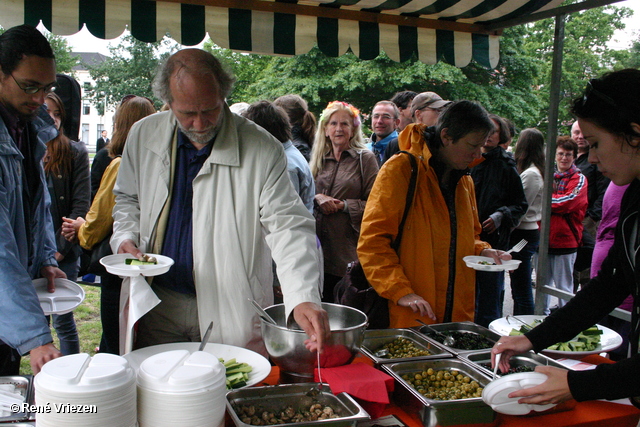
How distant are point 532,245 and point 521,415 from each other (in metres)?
3.28

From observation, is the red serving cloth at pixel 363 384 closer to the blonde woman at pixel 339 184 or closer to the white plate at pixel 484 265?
the white plate at pixel 484 265

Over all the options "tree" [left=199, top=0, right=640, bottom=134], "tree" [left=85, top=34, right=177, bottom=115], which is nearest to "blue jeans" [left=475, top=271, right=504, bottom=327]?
"tree" [left=199, top=0, right=640, bottom=134]

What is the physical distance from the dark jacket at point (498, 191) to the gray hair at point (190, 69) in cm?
256

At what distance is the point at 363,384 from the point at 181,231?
883 mm

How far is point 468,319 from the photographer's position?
2.39m


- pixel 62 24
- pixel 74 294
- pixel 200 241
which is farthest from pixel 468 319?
pixel 62 24

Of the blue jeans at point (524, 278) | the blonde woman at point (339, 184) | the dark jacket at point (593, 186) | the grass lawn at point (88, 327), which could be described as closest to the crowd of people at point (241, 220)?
the blonde woman at point (339, 184)

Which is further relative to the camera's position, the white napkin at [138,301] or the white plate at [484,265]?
the white plate at [484,265]

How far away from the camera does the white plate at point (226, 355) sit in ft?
4.97

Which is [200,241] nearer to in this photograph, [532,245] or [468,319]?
[468,319]

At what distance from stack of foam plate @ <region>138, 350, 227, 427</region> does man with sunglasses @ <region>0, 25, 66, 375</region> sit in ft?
1.10

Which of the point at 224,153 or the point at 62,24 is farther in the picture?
the point at 62,24

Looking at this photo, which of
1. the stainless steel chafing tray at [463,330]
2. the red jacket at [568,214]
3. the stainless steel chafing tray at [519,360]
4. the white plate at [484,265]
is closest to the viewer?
the stainless steel chafing tray at [519,360]

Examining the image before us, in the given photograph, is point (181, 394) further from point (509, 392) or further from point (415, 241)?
point (415, 241)
